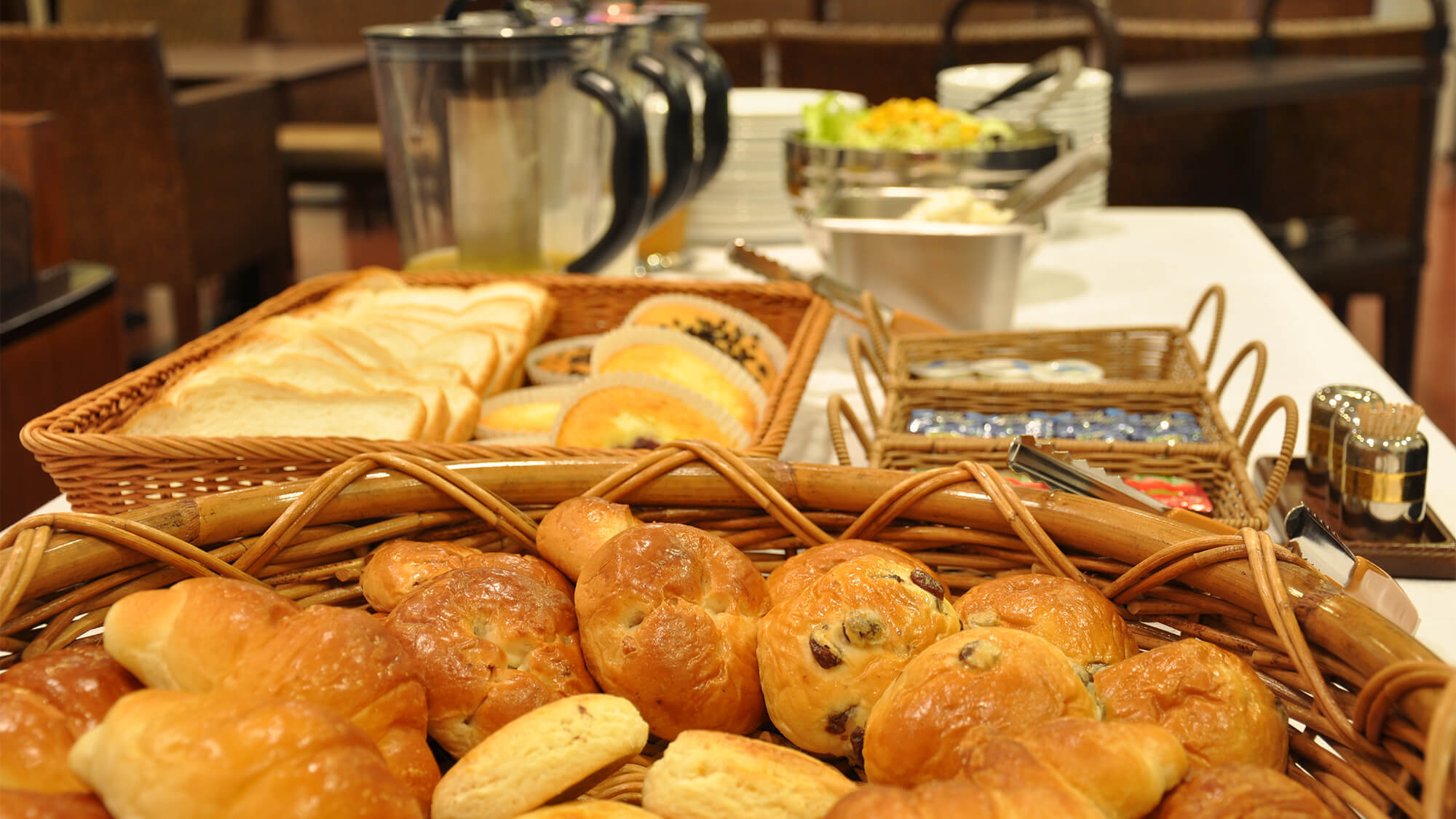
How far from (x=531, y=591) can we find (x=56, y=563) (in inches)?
10.1

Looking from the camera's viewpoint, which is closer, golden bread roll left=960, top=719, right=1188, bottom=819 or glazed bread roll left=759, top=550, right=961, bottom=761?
golden bread roll left=960, top=719, right=1188, bottom=819

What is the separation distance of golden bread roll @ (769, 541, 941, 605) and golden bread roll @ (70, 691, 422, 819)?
0.83ft

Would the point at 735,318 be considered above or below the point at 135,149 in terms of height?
below

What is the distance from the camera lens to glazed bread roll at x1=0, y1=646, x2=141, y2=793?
500 mm

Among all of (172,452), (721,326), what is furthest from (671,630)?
(721,326)

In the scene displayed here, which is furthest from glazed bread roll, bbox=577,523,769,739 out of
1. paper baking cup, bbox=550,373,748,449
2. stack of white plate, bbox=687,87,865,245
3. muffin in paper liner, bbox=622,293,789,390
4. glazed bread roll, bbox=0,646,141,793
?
stack of white plate, bbox=687,87,865,245

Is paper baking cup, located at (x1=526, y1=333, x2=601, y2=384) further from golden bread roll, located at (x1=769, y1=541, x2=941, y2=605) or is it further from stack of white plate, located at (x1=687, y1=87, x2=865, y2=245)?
stack of white plate, located at (x1=687, y1=87, x2=865, y2=245)

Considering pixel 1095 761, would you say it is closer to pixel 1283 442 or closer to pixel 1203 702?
pixel 1203 702

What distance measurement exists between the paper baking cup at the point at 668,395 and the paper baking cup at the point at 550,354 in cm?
24

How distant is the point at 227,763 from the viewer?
1.49 ft

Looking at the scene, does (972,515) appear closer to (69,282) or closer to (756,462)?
(756,462)

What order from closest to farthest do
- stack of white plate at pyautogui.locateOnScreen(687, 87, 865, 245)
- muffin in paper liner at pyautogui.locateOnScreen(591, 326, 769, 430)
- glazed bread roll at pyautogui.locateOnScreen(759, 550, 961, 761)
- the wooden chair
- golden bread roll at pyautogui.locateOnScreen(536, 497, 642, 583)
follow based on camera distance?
glazed bread roll at pyautogui.locateOnScreen(759, 550, 961, 761)
golden bread roll at pyautogui.locateOnScreen(536, 497, 642, 583)
muffin in paper liner at pyautogui.locateOnScreen(591, 326, 769, 430)
stack of white plate at pyautogui.locateOnScreen(687, 87, 865, 245)
the wooden chair

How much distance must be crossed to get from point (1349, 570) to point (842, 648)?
28cm

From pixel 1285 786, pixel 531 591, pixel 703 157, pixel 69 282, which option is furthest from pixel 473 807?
pixel 69 282
